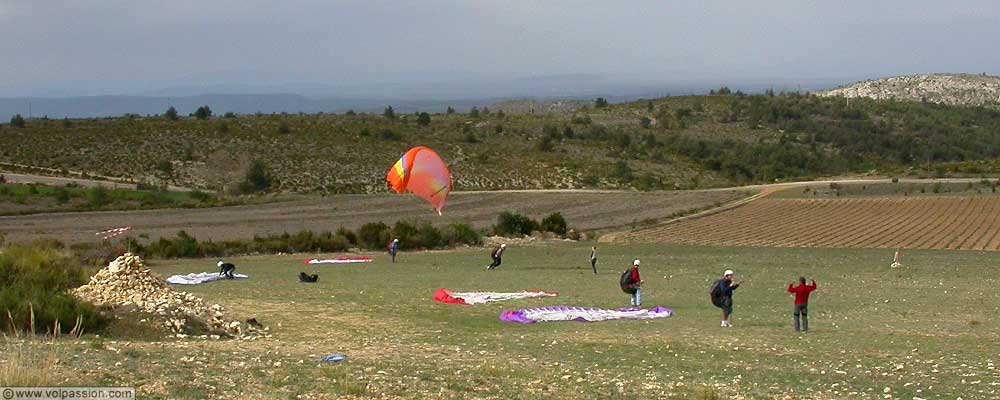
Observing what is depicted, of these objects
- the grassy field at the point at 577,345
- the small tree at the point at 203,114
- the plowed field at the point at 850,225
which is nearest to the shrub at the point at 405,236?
the plowed field at the point at 850,225

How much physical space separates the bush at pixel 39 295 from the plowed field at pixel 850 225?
32.5 m

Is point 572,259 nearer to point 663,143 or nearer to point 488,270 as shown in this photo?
point 488,270

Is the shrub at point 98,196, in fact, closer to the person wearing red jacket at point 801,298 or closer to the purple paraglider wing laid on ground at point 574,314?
the purple paraglider wing laid on ground at point 574,314

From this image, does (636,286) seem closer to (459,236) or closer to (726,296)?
(726,296)

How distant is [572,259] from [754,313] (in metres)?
18.1

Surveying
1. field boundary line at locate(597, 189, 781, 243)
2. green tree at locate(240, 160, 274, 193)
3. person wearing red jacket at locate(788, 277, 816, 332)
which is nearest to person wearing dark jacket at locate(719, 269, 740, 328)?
person wearing red jacket at locate(788, 277, 816, 332)

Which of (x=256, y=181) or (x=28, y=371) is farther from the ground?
(x=28, y=371)

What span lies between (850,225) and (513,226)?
17.2 metres

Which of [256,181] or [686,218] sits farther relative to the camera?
[256,181]

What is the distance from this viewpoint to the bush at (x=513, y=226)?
55406mm

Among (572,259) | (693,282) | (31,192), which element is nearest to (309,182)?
(31,192)

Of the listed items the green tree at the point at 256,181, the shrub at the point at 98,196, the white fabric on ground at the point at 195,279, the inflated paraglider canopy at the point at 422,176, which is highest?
the inflated paraglider canopy at the point at 422,176

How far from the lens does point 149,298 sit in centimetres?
2089

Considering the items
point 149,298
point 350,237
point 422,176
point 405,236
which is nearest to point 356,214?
point 350,237
